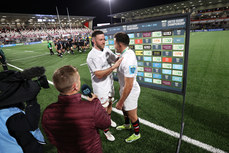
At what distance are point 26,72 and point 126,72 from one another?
1.34 meters

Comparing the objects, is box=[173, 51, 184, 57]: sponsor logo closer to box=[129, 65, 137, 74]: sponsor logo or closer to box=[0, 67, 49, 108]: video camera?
box=[129, 65, 137, 74]: sponsor logo

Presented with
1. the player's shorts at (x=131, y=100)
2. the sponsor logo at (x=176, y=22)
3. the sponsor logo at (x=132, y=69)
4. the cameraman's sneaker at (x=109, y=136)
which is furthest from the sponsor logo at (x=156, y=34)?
the cameraman's sneaker at (x=109, y=136)

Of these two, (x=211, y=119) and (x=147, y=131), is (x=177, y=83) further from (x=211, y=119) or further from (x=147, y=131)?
(x=211, y=119)

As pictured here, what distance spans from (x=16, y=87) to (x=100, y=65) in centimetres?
150

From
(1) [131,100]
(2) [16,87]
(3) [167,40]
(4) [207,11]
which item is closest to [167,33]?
(3) [167,40]

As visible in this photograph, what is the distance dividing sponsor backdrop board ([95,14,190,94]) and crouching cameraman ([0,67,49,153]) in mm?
1902

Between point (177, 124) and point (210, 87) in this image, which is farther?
point (210, 87)

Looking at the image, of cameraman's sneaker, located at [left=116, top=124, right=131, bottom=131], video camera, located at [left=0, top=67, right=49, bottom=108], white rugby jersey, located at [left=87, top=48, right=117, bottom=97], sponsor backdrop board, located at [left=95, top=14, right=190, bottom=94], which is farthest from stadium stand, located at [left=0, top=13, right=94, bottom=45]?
video camera, located at [left=0, top=67, right=49, bottom=108]

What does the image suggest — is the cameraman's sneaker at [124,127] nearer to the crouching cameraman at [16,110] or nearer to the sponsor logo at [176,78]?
the sponsor logo at [176,78]

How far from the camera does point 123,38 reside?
2.09 m

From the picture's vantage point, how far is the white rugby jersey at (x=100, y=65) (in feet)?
8.12

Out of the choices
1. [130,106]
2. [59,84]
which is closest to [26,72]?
[59,84]

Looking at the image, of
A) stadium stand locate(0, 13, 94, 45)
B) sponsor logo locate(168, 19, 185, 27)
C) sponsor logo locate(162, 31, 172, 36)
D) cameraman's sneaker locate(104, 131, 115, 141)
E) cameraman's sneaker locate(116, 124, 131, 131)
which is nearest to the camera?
sponsor logo locate(168, 19, 185, 27)

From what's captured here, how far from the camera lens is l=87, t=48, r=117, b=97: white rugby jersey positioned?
8.12 feet
